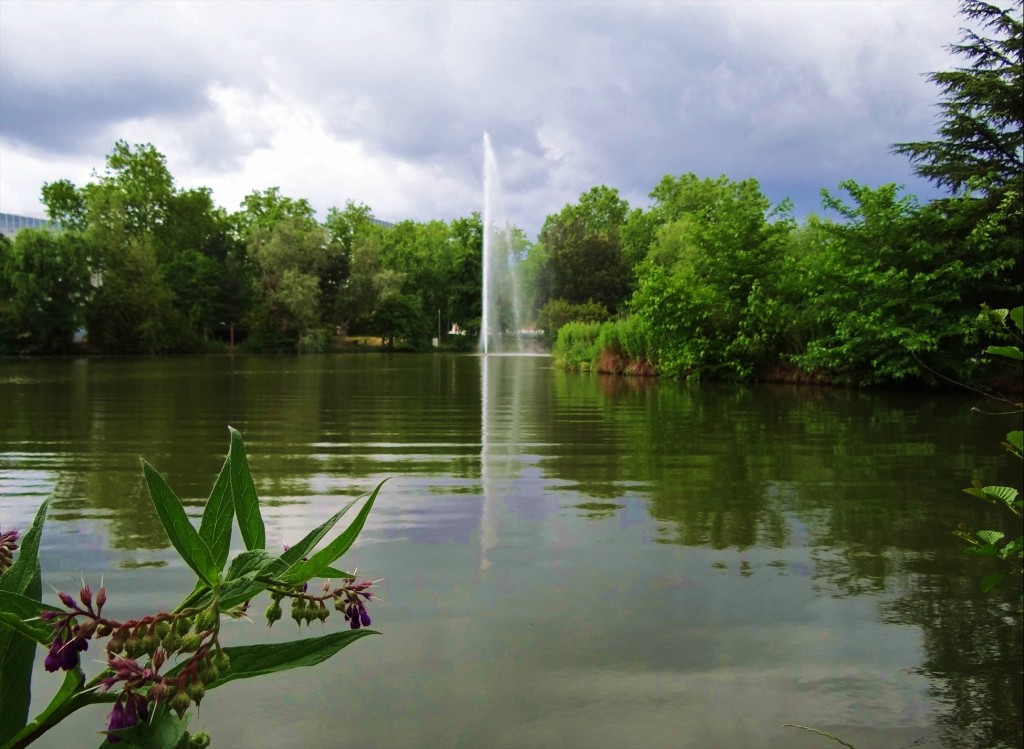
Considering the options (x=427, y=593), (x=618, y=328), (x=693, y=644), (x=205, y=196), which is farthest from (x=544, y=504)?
(x=205, y=196)

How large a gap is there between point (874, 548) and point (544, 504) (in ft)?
7.35

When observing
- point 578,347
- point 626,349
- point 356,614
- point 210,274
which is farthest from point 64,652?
point 210,274

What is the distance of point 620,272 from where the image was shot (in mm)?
62844

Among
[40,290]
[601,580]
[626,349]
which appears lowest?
[601,580]

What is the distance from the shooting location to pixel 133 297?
5128cm

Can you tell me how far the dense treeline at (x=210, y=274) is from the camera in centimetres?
4731

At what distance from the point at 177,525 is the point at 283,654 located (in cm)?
18

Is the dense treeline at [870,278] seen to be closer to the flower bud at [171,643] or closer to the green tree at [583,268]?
the flower bud at [171,643]

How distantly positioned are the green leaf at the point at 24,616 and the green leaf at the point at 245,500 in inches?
7.3

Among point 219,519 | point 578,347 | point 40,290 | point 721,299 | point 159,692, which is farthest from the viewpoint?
point 40,290

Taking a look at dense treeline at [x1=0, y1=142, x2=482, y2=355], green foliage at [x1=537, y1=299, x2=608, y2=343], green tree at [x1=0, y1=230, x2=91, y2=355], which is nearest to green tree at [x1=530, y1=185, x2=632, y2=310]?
green foliage at [x1=537, y1=299, x2=608, y2=343]

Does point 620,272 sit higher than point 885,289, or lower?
higher

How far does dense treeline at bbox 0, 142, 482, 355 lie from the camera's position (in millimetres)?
47312

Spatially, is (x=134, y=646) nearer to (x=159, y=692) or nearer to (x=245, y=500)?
(x=159, y=692)
